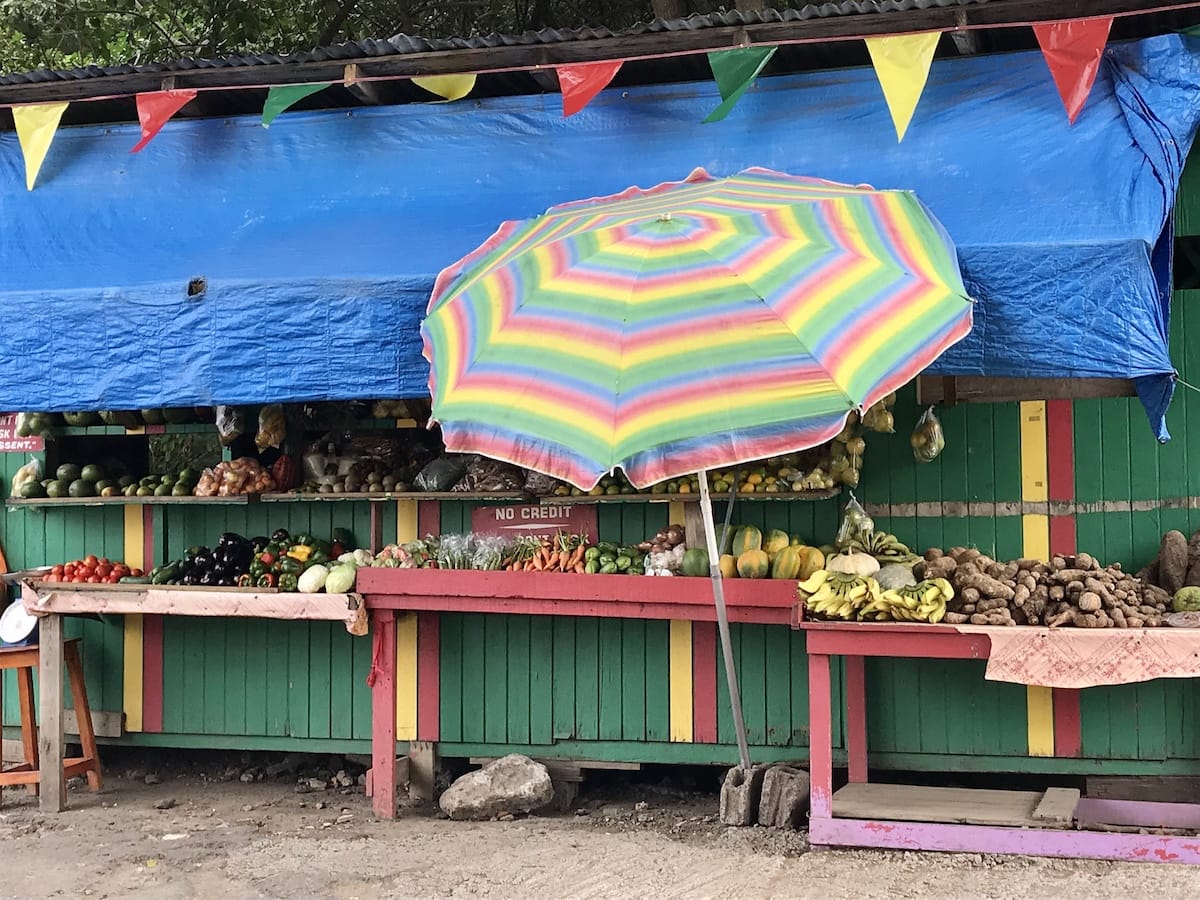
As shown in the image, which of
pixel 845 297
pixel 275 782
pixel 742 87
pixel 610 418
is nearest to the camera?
pixel 610 418

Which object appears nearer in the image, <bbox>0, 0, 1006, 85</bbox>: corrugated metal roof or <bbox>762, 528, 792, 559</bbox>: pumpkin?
<bbox>0, 0, 1006, 85</bbox>: corrugated metal roof

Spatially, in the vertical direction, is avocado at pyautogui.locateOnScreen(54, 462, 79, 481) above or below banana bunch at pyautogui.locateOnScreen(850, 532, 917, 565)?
above

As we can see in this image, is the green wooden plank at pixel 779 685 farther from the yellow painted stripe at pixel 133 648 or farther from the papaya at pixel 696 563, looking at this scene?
the yellow painted stripe at pixel 133 648

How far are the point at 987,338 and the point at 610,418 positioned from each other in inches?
78.3

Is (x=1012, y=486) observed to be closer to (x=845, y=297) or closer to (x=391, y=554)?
(x=845, y=297)

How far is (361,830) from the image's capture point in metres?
6.69

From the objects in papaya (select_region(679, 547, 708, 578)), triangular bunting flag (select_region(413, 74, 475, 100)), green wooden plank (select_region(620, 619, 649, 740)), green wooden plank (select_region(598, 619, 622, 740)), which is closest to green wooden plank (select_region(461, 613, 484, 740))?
green wooden plank (select_region(598, 619, 622, 740))

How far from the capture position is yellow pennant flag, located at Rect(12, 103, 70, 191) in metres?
7.07

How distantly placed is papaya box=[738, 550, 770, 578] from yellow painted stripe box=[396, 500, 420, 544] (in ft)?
6.89

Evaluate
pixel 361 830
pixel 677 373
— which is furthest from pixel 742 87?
pixel 361 830

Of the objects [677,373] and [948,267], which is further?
[948,267]

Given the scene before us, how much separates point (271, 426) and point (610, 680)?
2469mm

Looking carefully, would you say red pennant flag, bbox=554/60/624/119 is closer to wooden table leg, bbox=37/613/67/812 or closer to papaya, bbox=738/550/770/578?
papaya, bbox=738/550/770/578

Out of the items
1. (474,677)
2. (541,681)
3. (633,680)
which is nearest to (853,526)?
(633,680)
